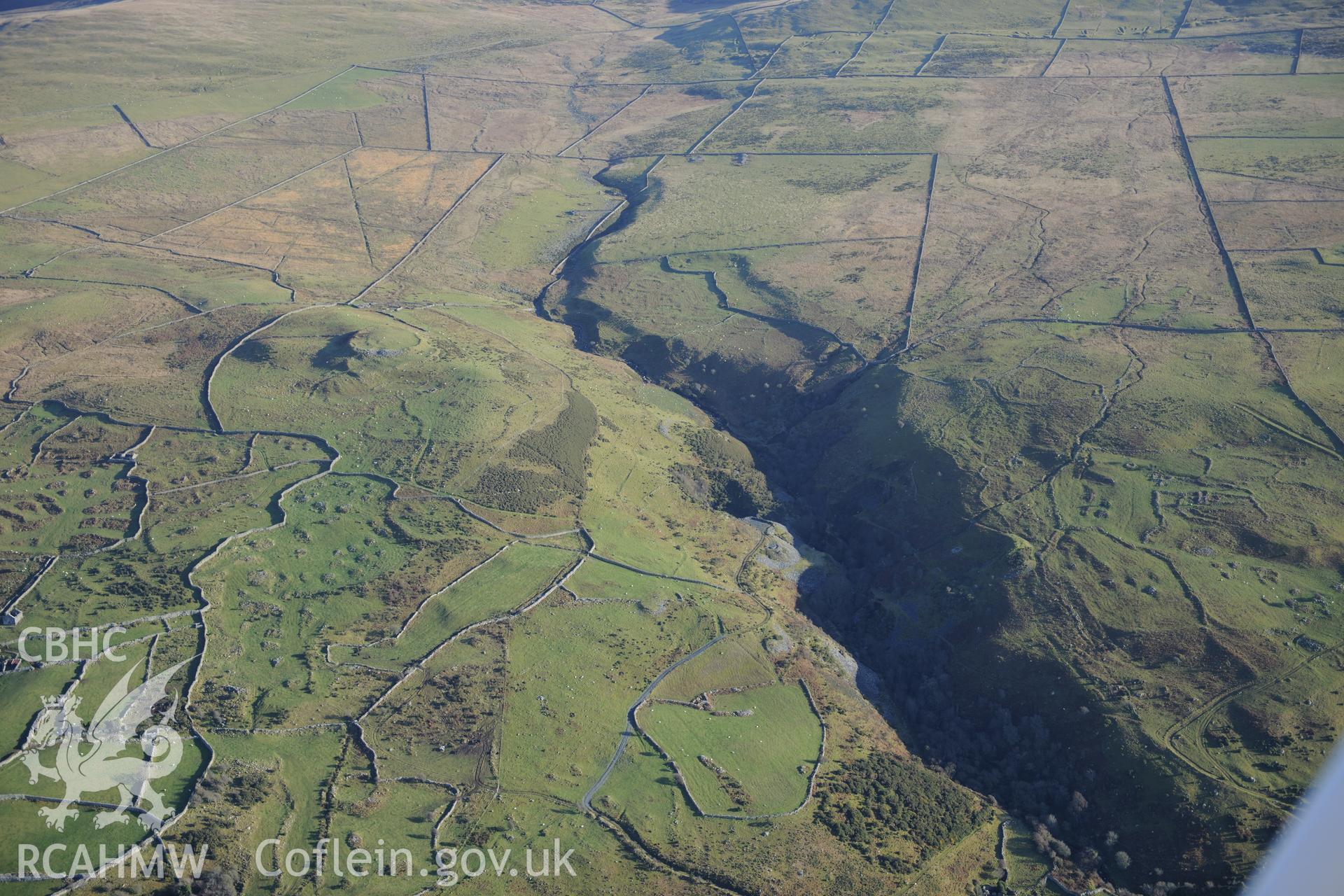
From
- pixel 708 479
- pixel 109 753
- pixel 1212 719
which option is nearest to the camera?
pixel 109 753

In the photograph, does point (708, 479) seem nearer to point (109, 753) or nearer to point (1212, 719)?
point (1212, 719)

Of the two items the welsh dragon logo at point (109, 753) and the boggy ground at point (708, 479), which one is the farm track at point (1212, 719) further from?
the welsh dragon logo at point (109, 753)

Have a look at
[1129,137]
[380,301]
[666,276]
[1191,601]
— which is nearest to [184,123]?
[380,301]

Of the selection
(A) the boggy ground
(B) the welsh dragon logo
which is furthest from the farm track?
(B) the welsh dragon logo

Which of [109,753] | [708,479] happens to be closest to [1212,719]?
[708,479]

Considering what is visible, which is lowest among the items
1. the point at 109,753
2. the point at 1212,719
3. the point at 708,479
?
the point at 708,479

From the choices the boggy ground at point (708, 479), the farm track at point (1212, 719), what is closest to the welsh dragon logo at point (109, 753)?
the boggy ground at point (708, 479)

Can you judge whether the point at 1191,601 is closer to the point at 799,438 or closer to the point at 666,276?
the point at 799,438

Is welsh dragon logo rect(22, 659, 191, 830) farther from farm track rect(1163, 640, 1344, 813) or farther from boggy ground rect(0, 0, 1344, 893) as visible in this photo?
farm track rect(1163, 640, 1344, 813)
